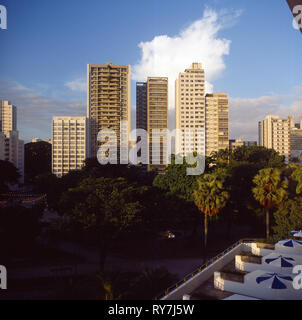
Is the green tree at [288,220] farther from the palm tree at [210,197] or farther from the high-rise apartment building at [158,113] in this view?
the high-rise apartment building at [158,113]

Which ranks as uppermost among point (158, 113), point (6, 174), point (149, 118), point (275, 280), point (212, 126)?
point (158, 113)

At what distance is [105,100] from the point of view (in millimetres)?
86625

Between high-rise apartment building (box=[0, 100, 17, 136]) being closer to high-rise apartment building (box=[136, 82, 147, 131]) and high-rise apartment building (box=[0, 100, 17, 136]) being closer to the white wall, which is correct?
high-rise apartment building (box=[136, 82, 147, 131])

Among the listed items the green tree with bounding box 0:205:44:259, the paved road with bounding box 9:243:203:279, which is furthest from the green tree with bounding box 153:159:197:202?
the green tree with bounding box 0:205:44:259

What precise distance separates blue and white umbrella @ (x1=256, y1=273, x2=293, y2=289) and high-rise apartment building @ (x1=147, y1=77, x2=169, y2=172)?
78.8m

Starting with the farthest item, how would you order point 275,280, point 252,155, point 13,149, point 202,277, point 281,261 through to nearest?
point 13,149 < point 252,155 < point 202,277 < point 281,261 < point 275,280

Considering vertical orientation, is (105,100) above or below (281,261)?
above

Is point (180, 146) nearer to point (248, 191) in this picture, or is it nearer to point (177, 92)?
point (177, 92)

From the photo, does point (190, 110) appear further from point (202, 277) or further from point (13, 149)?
point (202, 277)

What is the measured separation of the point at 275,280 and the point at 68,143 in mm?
76926

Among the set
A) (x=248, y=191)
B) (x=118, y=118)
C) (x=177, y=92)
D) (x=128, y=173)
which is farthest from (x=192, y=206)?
(x=177, y=92)

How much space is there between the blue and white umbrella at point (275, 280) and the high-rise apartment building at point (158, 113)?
78849 mm

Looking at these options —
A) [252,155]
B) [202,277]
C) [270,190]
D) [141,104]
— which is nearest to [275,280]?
[202,277]

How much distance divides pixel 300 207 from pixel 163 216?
11.9 meters
